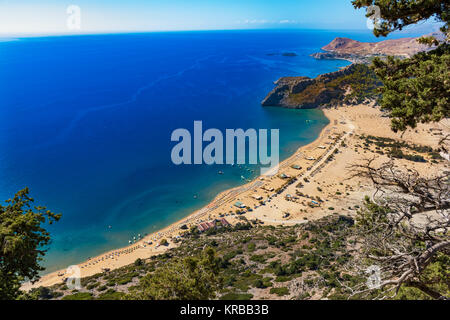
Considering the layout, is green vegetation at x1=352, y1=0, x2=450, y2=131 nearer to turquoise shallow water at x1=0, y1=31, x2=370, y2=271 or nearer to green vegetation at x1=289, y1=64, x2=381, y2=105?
turquoise shallow water at x1=0, y1=31, x2=370, y2=271

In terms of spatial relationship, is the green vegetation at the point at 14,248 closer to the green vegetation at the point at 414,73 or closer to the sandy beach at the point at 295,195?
the green vegetation at the point at 414,73

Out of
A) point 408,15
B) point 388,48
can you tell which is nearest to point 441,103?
point 408,15

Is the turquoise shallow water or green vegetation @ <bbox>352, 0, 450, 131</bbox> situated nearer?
green vegetation @ <bbox>352, 0, 450, 131</bbox>

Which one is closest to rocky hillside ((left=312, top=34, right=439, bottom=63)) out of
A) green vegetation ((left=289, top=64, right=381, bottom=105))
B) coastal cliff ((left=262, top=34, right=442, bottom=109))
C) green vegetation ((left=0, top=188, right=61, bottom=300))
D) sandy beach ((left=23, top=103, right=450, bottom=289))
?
coastal cliff ((left=262, top=34, right=442, bottom=109))

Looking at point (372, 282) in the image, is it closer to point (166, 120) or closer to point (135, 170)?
point (135, 170)

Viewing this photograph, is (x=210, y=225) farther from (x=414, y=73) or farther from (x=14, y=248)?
(x=414, y=73)

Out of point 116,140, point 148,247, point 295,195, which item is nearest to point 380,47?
point 295,195
